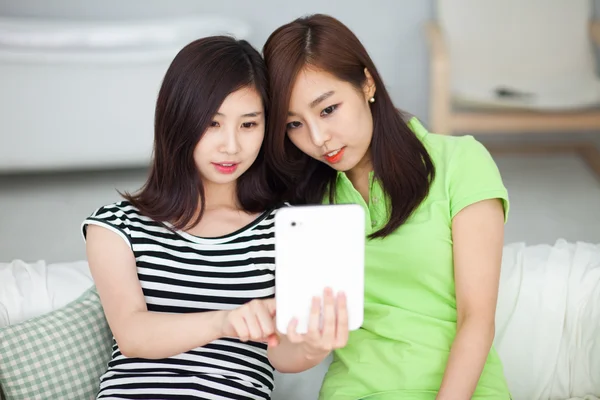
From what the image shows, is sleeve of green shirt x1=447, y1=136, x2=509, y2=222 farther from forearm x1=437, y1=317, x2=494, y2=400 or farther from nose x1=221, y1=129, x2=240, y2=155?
nose x1=221, y1=129, x2=240, y2=155

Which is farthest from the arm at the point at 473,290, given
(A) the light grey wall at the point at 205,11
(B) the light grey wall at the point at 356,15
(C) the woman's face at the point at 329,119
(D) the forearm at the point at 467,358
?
(B) the light grey wall at the point at 356,15

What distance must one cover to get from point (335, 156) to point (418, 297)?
0.28 meters

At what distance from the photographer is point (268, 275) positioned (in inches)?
57.1

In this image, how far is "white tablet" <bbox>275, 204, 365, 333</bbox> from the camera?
1.13 metres

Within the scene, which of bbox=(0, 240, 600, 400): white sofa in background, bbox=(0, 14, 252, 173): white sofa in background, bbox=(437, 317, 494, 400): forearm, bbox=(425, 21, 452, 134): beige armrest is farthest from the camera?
bbox=(0, 14, 252, 173): white sofa in background

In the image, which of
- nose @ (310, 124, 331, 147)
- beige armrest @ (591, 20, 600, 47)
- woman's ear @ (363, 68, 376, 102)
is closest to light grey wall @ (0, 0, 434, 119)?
beige armrest @ (591, 20, 600, 47)

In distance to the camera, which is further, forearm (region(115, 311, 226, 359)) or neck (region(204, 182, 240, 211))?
neck (region(204, 182, 240, 211))

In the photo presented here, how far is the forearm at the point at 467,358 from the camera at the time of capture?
1.36 metres

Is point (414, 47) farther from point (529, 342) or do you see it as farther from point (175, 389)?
point (175, 389)

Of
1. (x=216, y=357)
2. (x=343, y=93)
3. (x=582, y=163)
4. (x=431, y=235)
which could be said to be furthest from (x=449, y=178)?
(x=582, y=163)

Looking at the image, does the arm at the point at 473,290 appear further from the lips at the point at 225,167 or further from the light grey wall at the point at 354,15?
the light grey wall at the point at 354,15

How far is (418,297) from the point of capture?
4.82ft

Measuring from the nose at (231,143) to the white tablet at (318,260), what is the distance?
0.96 feet

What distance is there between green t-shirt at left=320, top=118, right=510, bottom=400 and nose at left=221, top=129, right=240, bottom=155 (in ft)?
0.90
